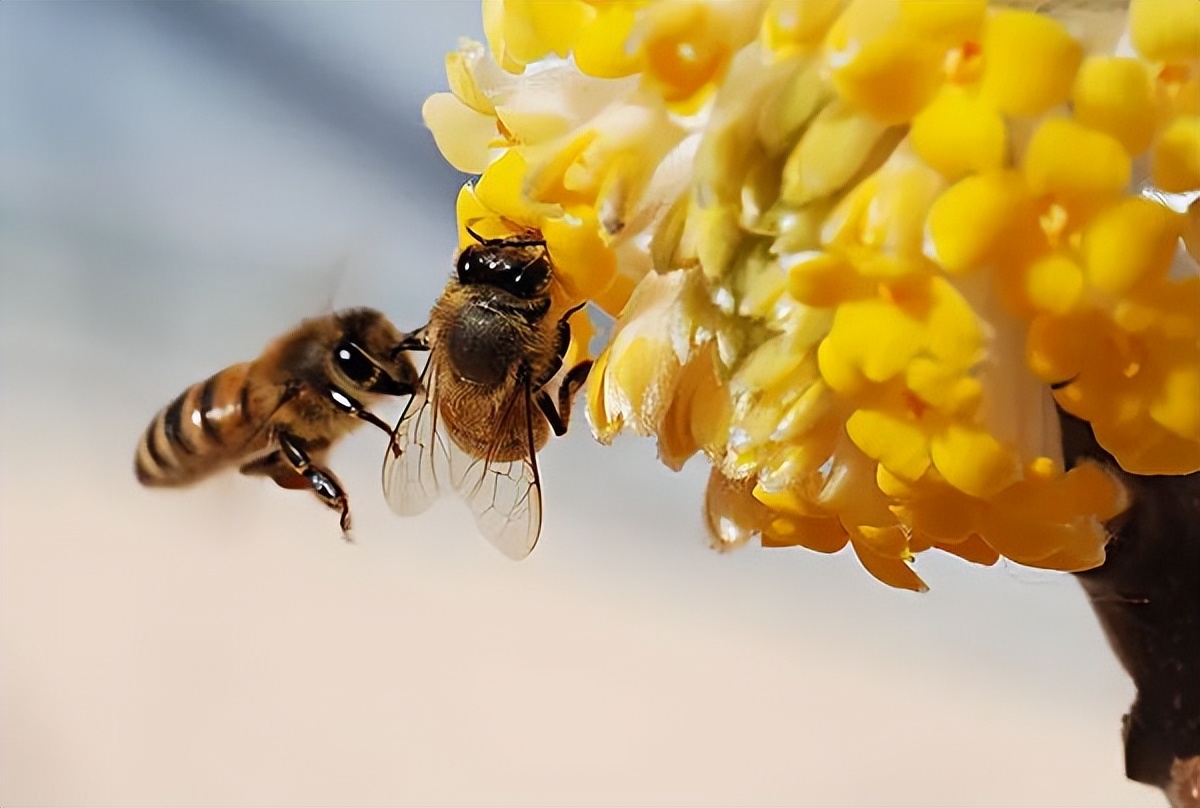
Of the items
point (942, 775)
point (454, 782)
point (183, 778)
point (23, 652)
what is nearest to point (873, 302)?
point (942, 775)

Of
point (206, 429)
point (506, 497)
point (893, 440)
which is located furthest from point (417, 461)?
point (893, 440)

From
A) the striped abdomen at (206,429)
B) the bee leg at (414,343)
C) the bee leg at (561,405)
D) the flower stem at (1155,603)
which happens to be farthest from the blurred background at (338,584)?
the flower stem at (1155,603)

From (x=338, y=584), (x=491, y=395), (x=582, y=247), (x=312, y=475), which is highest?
(x=582, y=247)

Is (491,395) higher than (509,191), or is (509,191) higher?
(509,191)

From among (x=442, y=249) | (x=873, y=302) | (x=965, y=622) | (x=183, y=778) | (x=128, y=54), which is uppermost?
(x=873, y=302)

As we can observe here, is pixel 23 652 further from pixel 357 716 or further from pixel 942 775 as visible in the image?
pixel 942 775

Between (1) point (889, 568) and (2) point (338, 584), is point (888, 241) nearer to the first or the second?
(1) point (889, 568)

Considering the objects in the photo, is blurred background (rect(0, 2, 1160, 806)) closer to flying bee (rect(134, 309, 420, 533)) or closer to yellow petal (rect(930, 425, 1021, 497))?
flying bee (rect(134, 309, 420, 533))
